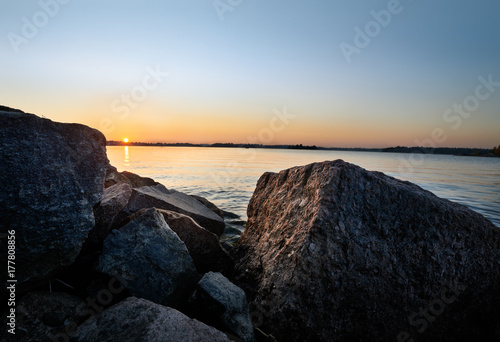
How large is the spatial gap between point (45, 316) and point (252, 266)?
2.62 m

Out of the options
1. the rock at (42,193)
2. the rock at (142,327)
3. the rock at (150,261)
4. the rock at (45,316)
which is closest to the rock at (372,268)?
the rock at (150,261)

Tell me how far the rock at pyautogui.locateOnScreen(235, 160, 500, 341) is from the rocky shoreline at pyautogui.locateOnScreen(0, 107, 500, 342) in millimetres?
14

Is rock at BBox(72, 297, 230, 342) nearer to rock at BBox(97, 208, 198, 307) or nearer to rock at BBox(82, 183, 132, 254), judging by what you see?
rock at BBox(97, 208, 198, 307)

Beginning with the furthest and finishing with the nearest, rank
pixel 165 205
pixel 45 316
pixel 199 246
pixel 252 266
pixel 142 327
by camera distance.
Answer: pixel 165 205 < pixel 199 246 < pixel 252 266 < pixel 45 316 < pixel 142 327

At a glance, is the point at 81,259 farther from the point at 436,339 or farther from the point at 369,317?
the point at 436,339

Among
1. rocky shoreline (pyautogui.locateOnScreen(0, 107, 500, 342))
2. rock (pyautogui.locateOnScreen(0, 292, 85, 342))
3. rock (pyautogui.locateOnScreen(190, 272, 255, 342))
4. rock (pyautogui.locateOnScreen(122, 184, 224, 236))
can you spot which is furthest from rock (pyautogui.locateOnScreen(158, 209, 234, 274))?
rock (pyautogui.locateOnScreen(0, 292, 85, 342))

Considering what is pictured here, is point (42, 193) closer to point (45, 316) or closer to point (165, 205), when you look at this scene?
point (45, 316)

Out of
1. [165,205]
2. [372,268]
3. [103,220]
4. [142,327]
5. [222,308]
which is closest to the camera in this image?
[142,327]

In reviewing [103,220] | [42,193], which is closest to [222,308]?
[103,220]

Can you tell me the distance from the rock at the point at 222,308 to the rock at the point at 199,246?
4.25 feet

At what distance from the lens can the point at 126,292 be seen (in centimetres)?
339

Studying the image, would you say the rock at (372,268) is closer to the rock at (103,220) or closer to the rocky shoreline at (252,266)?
the rocky shoreline at (252,266)

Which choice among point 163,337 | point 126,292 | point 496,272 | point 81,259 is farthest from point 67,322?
point 496,272

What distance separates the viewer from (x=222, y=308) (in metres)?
3.34
